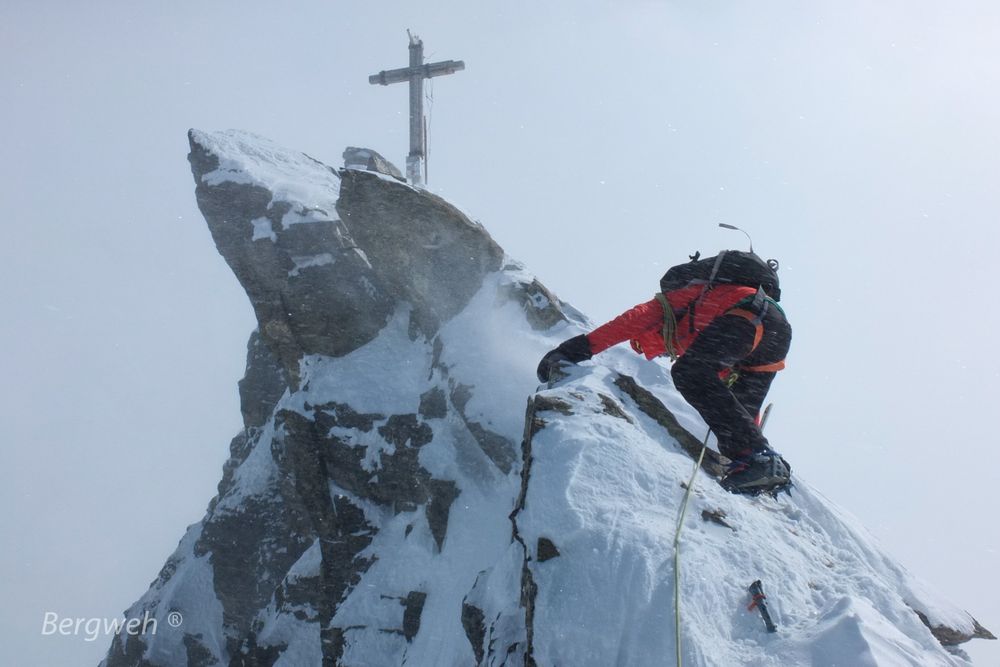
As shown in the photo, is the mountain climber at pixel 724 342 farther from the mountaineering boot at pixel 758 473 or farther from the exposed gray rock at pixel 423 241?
the exposed gray rock at pixel 423 241

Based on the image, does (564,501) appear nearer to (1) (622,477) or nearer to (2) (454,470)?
(1) (622,477)

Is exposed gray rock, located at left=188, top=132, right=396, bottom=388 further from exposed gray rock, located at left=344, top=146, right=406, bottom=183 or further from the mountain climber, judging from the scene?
the mountain climber

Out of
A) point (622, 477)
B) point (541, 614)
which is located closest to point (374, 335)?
point (622, 477)

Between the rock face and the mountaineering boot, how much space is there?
1.06 meters

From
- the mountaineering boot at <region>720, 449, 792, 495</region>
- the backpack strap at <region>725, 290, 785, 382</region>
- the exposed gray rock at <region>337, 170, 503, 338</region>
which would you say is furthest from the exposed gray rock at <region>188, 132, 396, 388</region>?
the mountaineering boot at <region>720, 449, 792, 495</region>

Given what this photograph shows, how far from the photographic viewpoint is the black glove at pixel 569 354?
18.5 feet

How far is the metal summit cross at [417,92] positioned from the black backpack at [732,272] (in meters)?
13.2

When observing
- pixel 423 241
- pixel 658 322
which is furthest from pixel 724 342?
pixel 423 241

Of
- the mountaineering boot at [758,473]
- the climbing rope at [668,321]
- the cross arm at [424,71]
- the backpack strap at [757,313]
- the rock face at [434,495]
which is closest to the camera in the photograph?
the mountaineering boot at [758,473]

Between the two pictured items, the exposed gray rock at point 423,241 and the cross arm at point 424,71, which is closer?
the exposed gray rock at point 423,241

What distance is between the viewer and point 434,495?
39.3 ft

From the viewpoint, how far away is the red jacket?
5227 millimetres

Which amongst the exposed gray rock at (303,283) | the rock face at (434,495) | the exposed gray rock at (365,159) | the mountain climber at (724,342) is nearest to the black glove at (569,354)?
the mountain climber at (724,342)

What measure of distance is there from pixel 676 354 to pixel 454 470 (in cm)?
715
